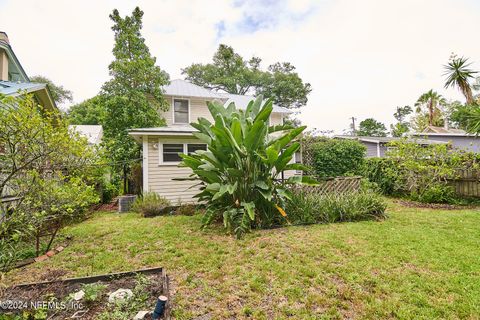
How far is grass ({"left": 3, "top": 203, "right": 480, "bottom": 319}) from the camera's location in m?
2.43

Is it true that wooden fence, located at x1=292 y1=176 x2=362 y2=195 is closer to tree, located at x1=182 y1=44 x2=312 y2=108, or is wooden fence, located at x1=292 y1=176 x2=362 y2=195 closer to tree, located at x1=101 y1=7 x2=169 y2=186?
tree, located at x1=101 y1=7 x2=169 y2=186

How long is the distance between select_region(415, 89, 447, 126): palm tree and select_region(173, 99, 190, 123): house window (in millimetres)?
24389

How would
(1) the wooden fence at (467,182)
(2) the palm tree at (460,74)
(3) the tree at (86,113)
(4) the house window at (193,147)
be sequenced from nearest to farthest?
(1) the wooden fence at (467,182)
(4) the house window at (193,147)
(2) the palm tree at (460,74)
(3) the tree at (86,113)

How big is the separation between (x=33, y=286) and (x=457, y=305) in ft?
14.8

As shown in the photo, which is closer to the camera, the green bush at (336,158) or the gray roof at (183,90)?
the green bush at (336,158)

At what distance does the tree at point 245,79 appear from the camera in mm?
25172

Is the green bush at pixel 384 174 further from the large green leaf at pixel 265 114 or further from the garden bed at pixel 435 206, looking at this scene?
the large green leaf at pixel 265 114

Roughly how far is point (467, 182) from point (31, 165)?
11.8 m

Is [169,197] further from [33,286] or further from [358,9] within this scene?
[358,9]

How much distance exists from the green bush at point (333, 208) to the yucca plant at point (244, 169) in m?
0.41

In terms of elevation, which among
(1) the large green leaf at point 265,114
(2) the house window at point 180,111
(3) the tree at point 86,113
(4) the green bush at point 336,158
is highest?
(3) the tree at point 86,113

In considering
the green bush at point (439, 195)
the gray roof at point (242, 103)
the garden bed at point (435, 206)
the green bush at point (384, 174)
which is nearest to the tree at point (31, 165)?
the garden bed at point (435, 206)

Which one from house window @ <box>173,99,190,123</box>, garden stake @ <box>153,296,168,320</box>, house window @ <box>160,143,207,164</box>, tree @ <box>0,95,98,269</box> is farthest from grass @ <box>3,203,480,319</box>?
house window @ <box>173,99,190,123</box>

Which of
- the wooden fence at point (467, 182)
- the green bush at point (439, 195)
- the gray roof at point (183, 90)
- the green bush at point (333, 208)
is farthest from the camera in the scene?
the gray roof at point (183, 90)
